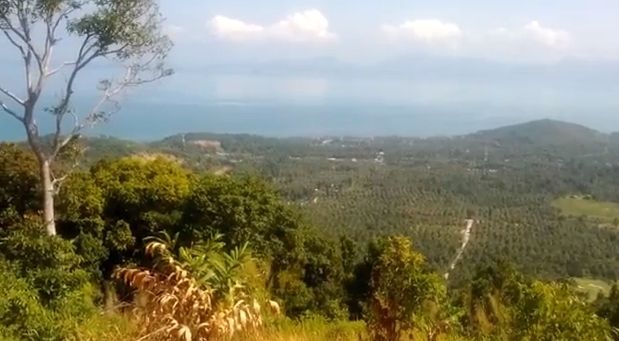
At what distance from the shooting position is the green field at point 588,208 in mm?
51750

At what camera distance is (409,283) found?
15.2 ft

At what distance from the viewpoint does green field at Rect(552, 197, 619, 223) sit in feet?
170

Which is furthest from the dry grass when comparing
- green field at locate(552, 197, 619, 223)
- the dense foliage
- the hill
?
the hill

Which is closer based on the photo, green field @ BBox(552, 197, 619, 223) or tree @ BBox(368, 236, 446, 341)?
tree @ BBox(368, 236, 446, 341)

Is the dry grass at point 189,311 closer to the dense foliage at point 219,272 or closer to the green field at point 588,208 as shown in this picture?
the dense foliage at point 219,272

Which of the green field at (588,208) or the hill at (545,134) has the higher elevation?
the hill at (545,134)

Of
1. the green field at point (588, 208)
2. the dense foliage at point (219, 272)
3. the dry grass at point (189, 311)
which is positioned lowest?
the green field at point (588, 208)

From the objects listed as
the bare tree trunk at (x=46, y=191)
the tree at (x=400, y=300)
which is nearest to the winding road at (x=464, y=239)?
the bare tree trunk at (x=46, y=191)

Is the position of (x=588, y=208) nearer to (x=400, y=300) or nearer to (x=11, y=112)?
(x=11, y=112)

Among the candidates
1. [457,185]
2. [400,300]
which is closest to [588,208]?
[457,185]

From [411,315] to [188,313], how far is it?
1.49 metres

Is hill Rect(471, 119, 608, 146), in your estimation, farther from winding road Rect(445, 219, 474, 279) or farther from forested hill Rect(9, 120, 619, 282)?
winding road Rect(445, 219, 474, 279)

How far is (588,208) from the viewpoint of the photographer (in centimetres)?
5525

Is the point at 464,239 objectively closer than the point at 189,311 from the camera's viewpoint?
No
